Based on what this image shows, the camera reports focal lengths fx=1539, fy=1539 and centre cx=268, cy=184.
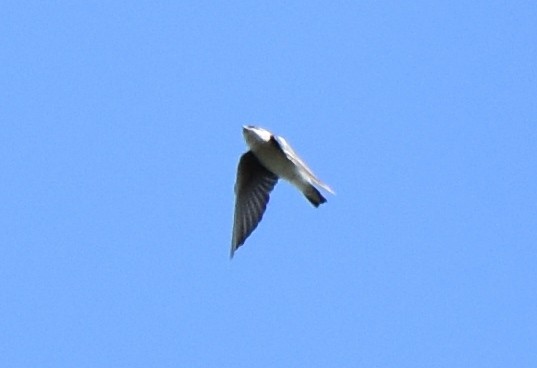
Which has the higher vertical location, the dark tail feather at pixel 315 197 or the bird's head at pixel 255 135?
the bird's head at pixel 255 135

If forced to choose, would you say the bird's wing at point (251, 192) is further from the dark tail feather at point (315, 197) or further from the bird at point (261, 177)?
the dark tail feather at point (315, 197)

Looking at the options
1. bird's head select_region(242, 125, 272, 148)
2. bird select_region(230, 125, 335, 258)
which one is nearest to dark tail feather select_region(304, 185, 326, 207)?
bird select_region(230, 125, 335, 258)

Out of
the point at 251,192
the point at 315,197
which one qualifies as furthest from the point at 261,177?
the point at 315,197

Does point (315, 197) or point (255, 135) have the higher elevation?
point (255, 135)

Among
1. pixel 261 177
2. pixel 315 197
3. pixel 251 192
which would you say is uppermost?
pixel 261 177

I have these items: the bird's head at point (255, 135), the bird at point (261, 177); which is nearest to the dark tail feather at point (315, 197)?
the bird at point (261, 177)

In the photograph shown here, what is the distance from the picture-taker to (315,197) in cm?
1160

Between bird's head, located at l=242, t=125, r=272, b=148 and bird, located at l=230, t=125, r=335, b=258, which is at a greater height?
bird's head, located at l=242, t=125, r=272, b=148

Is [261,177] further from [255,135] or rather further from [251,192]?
[255,135]

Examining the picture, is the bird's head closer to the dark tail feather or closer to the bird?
the bird

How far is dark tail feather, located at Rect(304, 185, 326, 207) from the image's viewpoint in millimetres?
11578

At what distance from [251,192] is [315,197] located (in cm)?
69

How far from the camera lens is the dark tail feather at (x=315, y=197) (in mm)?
11578

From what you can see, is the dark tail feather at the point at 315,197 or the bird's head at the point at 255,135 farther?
the dark tail feather at the point at 315,197
